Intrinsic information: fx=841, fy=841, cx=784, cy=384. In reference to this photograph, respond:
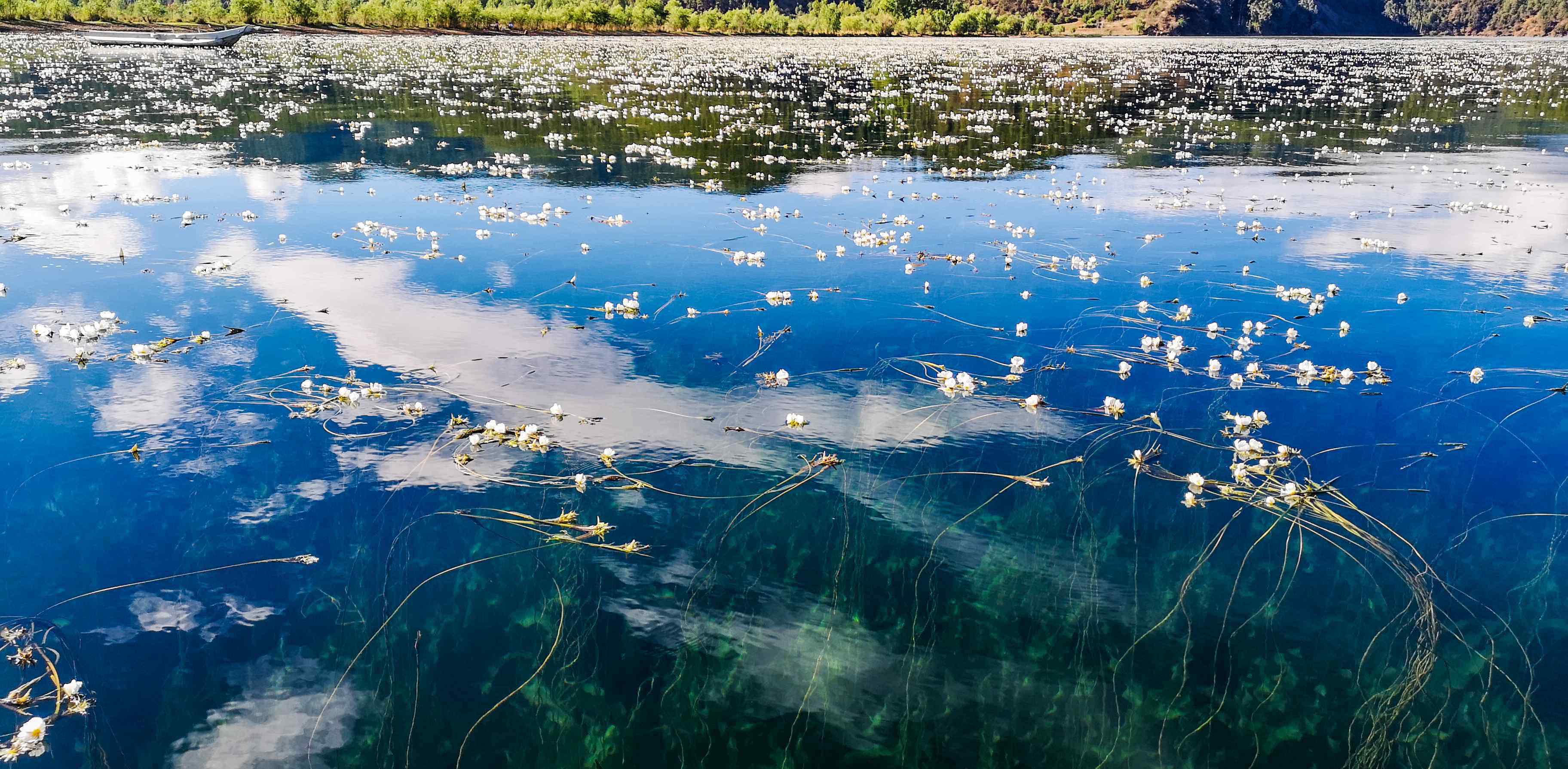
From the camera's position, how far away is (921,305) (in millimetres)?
12492

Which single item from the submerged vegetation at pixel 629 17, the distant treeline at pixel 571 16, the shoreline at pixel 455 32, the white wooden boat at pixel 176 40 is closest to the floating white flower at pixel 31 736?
the white wooden boat at pixel 176 40

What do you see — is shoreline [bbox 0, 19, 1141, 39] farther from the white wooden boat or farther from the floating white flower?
the floating white flower

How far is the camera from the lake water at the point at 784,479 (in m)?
5.52

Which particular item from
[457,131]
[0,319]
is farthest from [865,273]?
[457,131]

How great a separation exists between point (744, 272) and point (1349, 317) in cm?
903

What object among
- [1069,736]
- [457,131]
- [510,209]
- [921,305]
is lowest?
[1069,736]

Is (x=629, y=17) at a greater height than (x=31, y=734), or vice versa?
(x=629, y=17)

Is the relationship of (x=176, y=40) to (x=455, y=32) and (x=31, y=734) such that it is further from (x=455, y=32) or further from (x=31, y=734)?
(x=31, y=734)

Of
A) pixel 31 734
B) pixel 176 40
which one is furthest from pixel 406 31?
pixel 31 734

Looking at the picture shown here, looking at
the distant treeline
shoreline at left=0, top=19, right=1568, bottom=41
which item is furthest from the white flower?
the distant treeline

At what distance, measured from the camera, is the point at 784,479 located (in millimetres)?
7879

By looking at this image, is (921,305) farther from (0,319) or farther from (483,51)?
(483,51)

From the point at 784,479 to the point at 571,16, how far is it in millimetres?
143413

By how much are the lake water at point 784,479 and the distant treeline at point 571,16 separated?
114 metres
